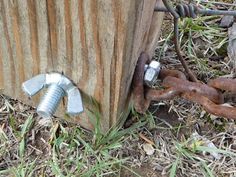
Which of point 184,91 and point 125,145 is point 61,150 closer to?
point 125,145

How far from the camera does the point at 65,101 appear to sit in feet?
4.52

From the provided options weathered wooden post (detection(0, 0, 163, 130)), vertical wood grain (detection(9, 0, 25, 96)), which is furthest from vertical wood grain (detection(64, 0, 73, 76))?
vertical wood grain (detection(9, 0, 25, 96))

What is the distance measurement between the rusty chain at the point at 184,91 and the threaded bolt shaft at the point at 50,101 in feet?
0.62

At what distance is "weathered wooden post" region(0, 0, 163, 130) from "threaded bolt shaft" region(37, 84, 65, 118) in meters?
0.05

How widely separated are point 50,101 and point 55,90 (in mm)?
35

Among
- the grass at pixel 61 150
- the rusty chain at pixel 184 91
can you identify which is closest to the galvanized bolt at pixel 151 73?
the rusty chain at pixel 184 91

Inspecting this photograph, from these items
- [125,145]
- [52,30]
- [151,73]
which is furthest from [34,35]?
[125,145]

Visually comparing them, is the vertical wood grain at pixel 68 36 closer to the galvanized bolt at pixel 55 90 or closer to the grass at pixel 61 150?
the galvanized bolt at pixel 55 90

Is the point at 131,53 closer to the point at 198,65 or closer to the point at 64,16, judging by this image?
the point at 64,16

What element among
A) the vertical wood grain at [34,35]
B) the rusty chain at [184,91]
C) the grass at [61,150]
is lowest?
the grass at [61,150]

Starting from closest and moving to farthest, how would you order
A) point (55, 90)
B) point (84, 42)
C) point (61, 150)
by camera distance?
point (84, 42) → point (55, 90) → point (61, 150)

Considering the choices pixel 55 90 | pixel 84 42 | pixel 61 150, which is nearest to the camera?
pixel 84 42

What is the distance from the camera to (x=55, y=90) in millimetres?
1274

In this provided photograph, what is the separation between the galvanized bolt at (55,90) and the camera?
1262mm
